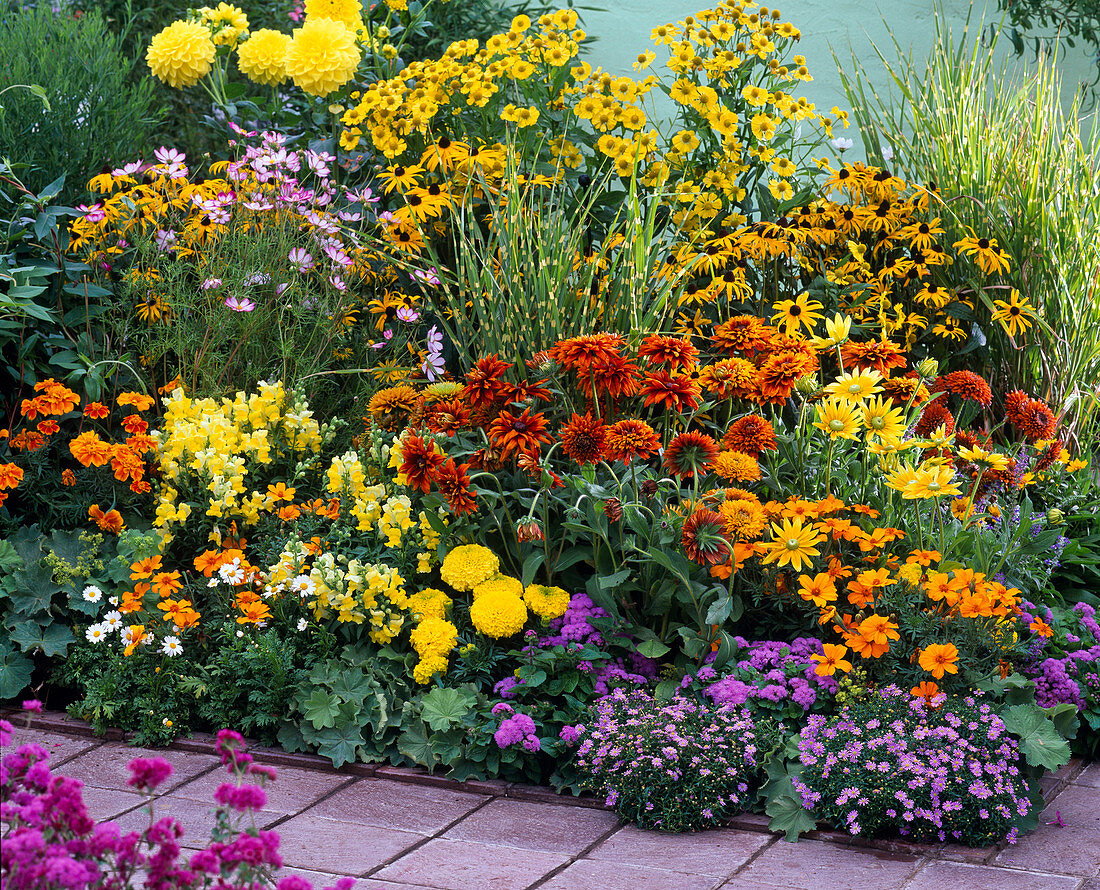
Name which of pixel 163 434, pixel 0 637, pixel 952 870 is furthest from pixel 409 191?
pixel 952 870

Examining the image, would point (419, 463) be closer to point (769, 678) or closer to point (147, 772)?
point (769, 678)

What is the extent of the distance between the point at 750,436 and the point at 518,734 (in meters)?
0.94

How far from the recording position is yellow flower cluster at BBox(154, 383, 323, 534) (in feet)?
9.98

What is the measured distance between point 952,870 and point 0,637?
247 cm

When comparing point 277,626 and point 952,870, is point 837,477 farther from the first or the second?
point 277,626

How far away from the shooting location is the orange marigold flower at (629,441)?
8.43 ft

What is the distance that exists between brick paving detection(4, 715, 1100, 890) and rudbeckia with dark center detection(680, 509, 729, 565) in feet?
1.88

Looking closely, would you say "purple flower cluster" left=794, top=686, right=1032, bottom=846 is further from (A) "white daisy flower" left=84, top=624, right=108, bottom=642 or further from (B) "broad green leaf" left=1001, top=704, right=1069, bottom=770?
(A) "white daisy flower" left=84, top=624, right=108, bottom=642

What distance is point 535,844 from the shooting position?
2217 millimetres

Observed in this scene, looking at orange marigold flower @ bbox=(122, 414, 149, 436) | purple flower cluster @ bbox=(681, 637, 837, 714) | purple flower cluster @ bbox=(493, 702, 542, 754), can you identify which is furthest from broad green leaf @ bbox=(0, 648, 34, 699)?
purple flower cluster @ bbox=(681, 637, 837, 714)

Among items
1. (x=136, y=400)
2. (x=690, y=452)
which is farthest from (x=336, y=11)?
(x=690, y=452)

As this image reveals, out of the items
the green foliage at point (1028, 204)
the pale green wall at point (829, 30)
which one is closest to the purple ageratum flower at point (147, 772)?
the green foliage at point (1028, 204)

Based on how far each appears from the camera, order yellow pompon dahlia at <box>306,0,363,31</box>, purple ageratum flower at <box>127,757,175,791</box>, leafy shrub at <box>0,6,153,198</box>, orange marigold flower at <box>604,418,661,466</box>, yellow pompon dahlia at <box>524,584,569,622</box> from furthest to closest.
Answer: yellow pompon dahlia at <box>306,0,363,31</box>
leafy shrub at <box>0,6,153,198</box>
yellow pompon dahlia at <box>524,584,569,622</box>
orange marigold flower at <box>604,418,661,466</box>
purple ageratum flower at <box>127,757,175,791</box>

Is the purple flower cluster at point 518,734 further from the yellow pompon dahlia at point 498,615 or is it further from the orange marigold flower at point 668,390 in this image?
the orange marigold flower at point 668,390
